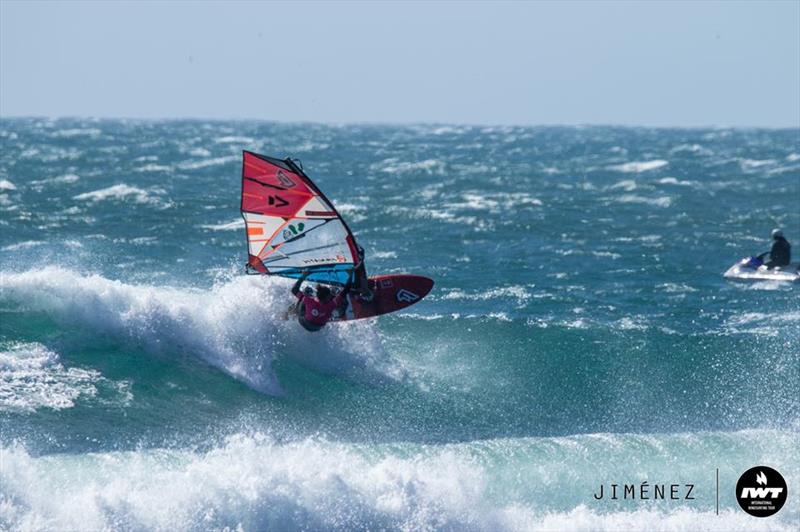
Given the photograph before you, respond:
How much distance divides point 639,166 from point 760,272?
40.2 metres

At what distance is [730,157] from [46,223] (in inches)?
2183

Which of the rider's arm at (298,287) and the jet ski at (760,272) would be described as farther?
the jet ski at (760,272)

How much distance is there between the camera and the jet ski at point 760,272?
1137 inches

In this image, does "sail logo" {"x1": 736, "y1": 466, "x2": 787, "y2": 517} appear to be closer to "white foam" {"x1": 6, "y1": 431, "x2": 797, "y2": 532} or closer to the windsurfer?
"white foam" {"x1": 6, "y1": 431, "x2": 797, "y2": 532}

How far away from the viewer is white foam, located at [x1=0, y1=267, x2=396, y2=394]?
2211 cm

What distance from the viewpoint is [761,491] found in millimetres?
17375

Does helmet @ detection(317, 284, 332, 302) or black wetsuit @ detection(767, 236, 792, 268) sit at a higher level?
black wetsuit @ detection(767, 236, 792, 268)

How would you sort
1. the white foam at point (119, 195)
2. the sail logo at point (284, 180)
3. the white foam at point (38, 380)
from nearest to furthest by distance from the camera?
the white foam at point (38, 380)
the sail logo at point (284, 180)
the white foam at point (119, 195)

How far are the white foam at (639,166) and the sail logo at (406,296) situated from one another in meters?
43.8

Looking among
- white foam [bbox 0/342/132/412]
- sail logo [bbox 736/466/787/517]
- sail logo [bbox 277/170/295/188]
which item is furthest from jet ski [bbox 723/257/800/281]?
white foam [bbox 0/342/132/412]

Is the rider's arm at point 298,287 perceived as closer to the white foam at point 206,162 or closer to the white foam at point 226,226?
the white foam at point 226,226

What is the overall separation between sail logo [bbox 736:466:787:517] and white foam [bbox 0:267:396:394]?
7.15 meters

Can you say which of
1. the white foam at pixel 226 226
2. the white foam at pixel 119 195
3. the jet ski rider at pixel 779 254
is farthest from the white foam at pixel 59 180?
the jet ski rider at pixel 779 254

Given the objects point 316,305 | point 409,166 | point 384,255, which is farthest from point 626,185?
point 316,305
